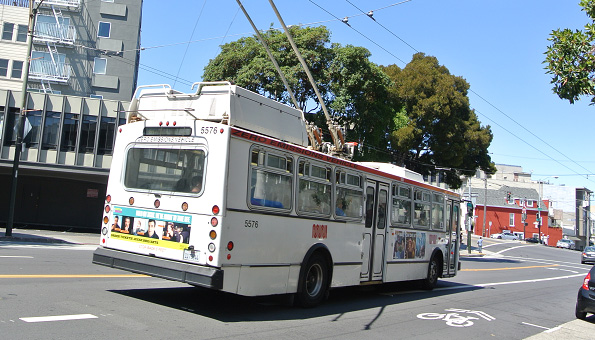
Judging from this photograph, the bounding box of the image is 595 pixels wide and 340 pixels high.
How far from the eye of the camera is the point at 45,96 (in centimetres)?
2992

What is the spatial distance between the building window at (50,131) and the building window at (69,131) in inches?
14.9

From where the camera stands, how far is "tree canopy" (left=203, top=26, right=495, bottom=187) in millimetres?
26156

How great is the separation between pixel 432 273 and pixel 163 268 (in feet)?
31.2

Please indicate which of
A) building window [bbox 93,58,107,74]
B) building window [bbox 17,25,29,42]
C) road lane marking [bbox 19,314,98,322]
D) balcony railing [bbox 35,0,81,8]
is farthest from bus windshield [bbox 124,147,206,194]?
building window [bbox 17,25,29,42]

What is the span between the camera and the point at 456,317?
10.6m

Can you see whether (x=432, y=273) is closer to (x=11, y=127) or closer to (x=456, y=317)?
(x=456, y=317)

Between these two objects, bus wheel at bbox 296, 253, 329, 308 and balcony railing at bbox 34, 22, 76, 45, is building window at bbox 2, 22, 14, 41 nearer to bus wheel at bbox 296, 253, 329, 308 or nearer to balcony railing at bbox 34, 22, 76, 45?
balcony railing at bbox 34, 22, 76, 45

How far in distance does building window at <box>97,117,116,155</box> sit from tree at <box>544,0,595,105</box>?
2657 cm

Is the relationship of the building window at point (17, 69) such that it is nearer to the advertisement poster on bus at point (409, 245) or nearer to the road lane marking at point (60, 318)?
the advertisement poster on bus at point (409, 245)

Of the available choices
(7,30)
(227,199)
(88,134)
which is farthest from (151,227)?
(7,30)

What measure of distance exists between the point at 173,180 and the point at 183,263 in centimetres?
136

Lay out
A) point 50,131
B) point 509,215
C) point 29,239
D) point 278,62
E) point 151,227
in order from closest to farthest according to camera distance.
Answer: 1. point 151,227
2. point 29,239
3. point 278,62
4. point 50,131
5. point 509,215

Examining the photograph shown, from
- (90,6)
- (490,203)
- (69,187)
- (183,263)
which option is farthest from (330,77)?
(490,203)

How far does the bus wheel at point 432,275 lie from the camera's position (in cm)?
1471
